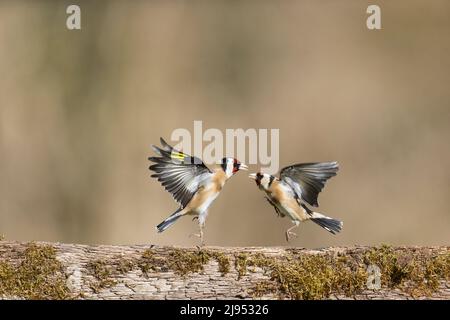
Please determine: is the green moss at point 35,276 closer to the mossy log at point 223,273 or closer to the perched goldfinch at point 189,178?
the mossy log at point 223,273

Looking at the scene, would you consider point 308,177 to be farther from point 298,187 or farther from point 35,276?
point 35,276

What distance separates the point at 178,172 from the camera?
120 inches

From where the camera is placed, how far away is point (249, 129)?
4824mm

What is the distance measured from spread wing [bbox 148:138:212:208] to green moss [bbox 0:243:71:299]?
1.68 feet

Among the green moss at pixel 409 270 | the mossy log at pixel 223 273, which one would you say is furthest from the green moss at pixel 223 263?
the green moss at pixel 409 270

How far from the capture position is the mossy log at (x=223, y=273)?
8.77 ft

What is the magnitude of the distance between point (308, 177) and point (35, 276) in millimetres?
1058

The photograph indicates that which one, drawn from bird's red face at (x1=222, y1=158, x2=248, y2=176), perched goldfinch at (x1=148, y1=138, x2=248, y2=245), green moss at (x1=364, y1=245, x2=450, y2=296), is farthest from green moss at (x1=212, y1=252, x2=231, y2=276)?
bird's red face at (x1=222, y1=158, x2=248, y2=176)

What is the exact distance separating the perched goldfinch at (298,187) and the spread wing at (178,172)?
0.83 ft

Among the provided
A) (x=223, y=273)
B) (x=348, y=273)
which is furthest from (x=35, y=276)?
(x=348, y=273)

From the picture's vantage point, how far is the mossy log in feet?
8.77
